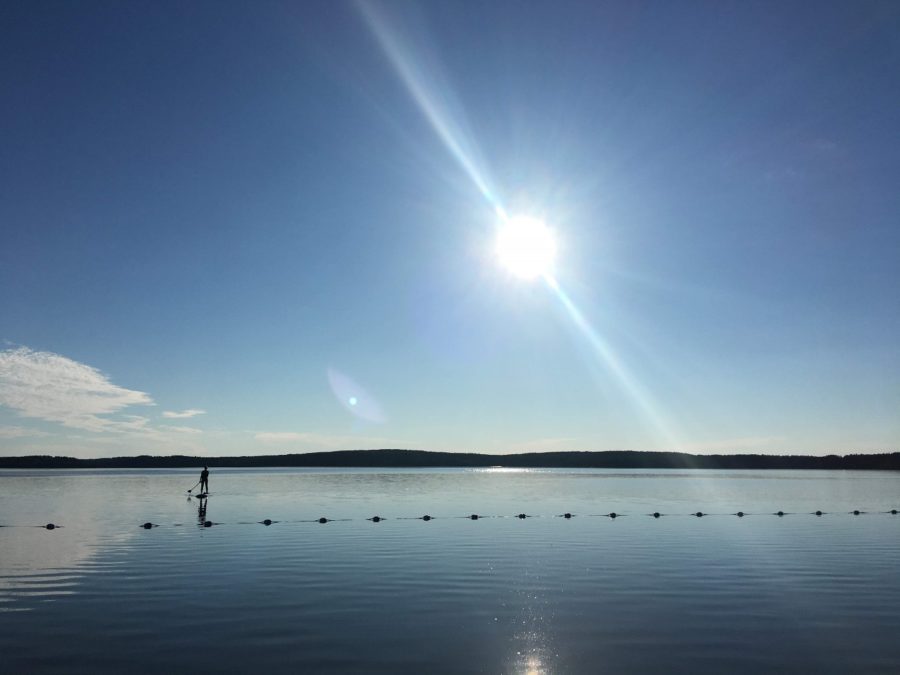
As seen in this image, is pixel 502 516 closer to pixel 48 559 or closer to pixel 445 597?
pixel 445 597

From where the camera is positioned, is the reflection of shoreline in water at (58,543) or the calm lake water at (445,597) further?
the reflection of shoreline in water at (58,543)

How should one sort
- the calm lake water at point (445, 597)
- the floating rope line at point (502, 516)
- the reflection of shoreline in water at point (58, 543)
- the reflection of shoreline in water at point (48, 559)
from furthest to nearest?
the floating rope line at point (502, 516) → the reflection of shoreline in water at point (58, 543) → the reflection of shoreline in water at point (48, 559) → the calm lake water at point (445, 597)

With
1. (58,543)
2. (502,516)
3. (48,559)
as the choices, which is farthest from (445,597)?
(502,516)

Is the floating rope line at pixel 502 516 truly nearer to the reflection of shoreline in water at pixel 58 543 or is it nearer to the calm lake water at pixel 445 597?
the calm lake water at pixel 445 597

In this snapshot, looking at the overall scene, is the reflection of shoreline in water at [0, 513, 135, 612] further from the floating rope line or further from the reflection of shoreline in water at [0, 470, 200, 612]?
the floating rope line

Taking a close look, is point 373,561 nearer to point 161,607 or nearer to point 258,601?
point 258,601

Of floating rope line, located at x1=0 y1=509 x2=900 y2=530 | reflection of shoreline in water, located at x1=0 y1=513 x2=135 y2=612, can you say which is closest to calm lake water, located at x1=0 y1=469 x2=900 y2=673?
reflection of shoreline in water, located at x1=0 y1=513 x2=135 y2=612

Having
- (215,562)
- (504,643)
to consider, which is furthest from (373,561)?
(504,643)

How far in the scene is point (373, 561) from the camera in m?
32.4

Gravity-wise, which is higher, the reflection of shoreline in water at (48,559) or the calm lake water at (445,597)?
the reflection of shoreline in water at (48,559)

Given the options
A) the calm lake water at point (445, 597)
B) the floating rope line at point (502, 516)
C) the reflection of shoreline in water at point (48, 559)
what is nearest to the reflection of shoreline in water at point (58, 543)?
the reflection of shoreline in water at point (48, 559)

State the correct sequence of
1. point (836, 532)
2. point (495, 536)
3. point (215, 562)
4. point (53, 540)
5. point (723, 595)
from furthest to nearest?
point (836, 532) < point (495, 536) < point (53, 540) < point (215, 562) < point (723, 595)

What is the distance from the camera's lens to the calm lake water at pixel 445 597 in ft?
54.9

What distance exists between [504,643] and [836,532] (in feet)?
126
